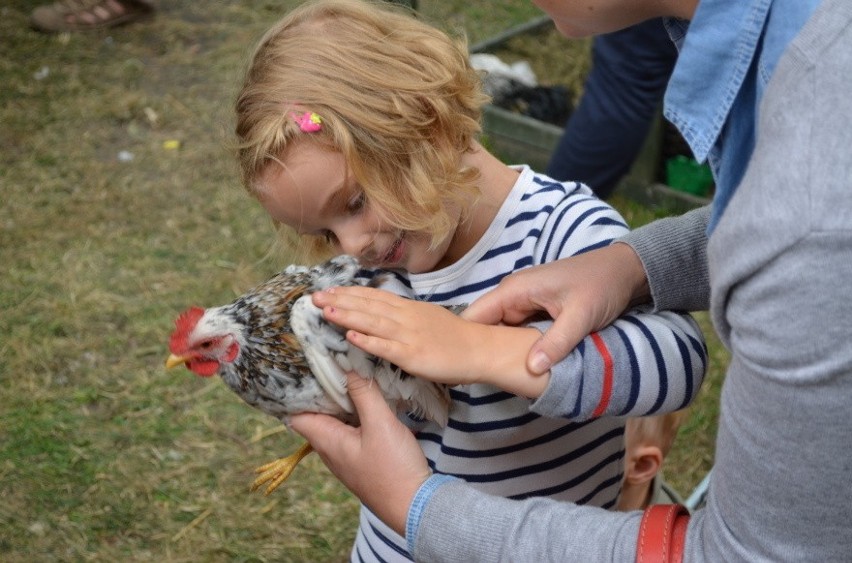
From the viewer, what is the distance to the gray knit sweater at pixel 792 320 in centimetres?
75

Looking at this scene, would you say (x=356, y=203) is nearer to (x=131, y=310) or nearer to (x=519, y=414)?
(x=519, y=414)

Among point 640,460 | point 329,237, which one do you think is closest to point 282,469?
point 329,237

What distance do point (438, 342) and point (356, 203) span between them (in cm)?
29

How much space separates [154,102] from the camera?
179 inches

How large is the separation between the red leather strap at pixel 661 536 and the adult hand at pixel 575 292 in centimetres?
24

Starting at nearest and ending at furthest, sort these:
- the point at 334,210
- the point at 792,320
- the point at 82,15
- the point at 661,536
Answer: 1. the point at 792,320
2. the point at 661,536
3. the point at 334,210
4. the point at 82,15

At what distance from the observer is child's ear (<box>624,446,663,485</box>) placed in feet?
6.44

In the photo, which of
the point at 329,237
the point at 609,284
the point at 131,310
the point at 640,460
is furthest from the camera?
the point at 131,310

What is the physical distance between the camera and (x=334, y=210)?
1381 mm

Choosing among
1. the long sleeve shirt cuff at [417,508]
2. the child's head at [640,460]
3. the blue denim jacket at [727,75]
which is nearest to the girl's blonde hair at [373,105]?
the long sleeve shirt cuff at [417,508]

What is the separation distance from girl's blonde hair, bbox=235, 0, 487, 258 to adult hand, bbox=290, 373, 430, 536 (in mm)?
260

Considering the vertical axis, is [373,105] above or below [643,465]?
above

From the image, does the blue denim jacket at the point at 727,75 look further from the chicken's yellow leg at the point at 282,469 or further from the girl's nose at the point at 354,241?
the chicken's yellow leg at the point at 282,469

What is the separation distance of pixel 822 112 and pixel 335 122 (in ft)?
2.39
